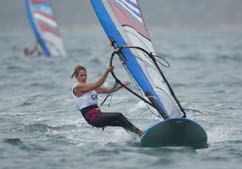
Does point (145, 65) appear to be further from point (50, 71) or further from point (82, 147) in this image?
point (50, 71)

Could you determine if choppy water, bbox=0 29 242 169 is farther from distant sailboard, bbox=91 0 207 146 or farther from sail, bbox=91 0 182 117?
sail, bbox=91 0 182 117

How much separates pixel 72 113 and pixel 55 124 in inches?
55.0

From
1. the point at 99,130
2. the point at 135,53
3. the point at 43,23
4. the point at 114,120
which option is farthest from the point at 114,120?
the point at 43,23

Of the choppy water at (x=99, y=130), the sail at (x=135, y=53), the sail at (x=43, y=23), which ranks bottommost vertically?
the choppy water at (x=99, y=130)

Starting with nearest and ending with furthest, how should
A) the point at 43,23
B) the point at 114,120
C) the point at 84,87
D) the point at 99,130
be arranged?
the point at 84,87, the point at 114,120, the point at 99,130, the point at 43,23

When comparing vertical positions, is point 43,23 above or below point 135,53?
above

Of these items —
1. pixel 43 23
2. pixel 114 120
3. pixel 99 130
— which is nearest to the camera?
pixel 114 120

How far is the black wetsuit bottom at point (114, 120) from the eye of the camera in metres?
10.3

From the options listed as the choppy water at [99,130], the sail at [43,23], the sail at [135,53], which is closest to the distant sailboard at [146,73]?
the sail at [135,53]

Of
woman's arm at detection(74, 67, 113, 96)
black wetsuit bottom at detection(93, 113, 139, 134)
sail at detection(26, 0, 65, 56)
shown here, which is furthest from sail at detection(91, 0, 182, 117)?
sail at detection(26, 0, 65, 56)

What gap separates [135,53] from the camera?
10.4 meters

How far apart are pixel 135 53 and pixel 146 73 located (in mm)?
331

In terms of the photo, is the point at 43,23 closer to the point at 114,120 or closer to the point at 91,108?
the point at 91,108

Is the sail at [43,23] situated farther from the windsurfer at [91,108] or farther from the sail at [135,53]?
the windsurfer at [91,108]
